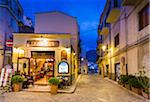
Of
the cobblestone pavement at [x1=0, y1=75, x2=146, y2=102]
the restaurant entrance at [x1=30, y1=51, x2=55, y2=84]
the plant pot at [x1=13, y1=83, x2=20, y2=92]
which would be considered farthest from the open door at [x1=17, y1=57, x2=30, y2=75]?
Result: the cobblestone pavement at [x1=0, y1=75, x2=146, y2=102]

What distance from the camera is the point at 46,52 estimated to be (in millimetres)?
18219

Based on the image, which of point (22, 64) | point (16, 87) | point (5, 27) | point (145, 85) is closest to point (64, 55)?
point (22, 64)

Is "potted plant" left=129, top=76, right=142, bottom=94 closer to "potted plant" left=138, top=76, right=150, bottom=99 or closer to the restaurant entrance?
"potted plant" left=138, top=76, right=150, bottom=99

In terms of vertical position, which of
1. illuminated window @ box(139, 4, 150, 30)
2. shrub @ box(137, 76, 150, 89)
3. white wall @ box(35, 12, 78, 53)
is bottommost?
shrub @ box(137, 76, 150, 89)

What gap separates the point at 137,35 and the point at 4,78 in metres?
9.70

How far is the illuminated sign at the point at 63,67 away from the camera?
1753 centimetres

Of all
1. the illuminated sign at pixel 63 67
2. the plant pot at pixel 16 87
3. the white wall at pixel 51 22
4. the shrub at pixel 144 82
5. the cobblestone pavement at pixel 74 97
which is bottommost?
the cobblestone pavement at pixel 74 97

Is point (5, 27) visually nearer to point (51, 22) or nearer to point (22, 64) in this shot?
point (51, 22)

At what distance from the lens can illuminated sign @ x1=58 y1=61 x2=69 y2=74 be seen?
17530mm

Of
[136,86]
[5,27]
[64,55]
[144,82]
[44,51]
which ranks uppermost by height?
[5,27]

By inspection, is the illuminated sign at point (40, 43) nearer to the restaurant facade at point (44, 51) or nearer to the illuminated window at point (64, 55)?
the restaurant facade at point (44, 51)

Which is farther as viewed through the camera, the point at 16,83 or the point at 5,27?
the point at 5,27

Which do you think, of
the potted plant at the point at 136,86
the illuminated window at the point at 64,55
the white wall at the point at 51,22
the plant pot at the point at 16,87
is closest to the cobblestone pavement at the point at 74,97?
the potted plant at the point at 136,86

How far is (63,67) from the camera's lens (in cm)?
1758
